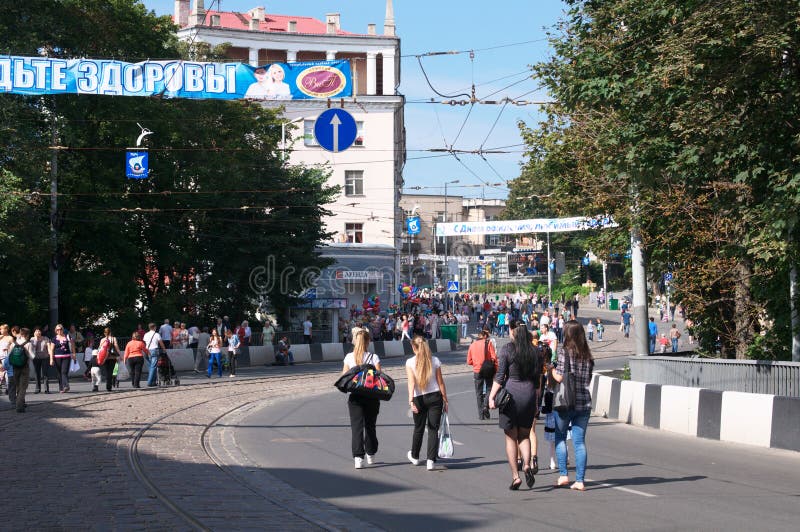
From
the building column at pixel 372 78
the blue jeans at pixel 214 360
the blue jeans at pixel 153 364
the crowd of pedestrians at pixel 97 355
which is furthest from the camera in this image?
the building column at pixel 372 78

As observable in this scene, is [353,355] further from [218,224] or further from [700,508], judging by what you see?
[218,224]

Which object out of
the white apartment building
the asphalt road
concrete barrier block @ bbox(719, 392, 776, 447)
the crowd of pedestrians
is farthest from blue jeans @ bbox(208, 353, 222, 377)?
the white apartment building

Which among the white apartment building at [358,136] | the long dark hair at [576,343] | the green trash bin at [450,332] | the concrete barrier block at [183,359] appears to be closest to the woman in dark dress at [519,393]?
the long dark hair at [576,343]

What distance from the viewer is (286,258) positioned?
46.5 meters

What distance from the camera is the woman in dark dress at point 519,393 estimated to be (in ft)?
34.7

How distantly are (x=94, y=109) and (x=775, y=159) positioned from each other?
27.8 meters

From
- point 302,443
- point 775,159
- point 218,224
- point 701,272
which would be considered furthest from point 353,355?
point 218,224

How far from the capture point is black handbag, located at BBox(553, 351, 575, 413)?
1041 cm

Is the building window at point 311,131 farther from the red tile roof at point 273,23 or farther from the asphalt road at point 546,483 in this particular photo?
the asphalt road at point 546,483

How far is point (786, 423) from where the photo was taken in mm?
14289

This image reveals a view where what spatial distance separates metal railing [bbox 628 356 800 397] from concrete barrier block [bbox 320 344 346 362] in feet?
78.6

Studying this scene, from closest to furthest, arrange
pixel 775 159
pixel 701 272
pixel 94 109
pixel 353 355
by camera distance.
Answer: pixel 353 355 < pixel 775 159 < pixel 701 272 < pixel 94 109

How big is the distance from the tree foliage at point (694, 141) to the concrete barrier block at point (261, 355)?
61.3 feet

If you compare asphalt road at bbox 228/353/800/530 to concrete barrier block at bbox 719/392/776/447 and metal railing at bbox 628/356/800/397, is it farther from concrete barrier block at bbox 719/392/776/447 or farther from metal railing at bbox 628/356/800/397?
metal railing at bbox 628/356/800/397
